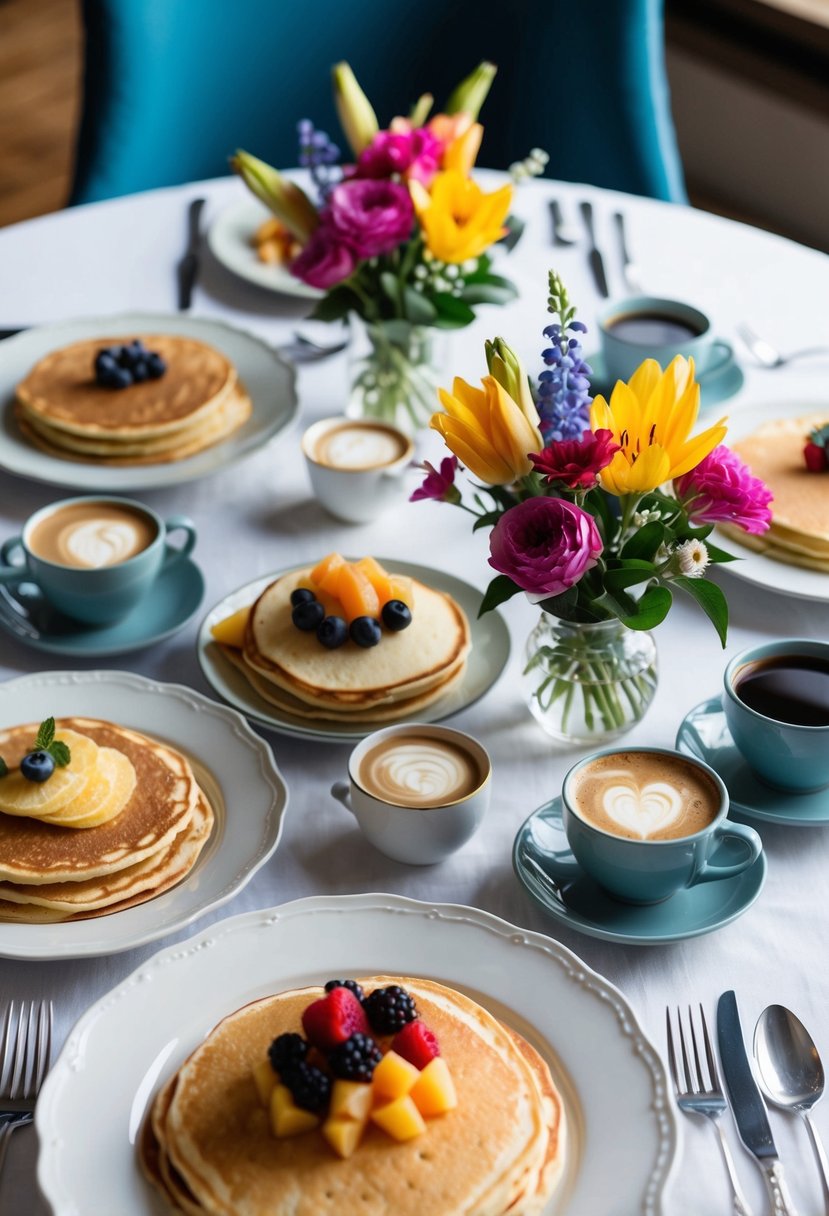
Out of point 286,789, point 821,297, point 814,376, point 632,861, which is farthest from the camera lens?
point 821,297

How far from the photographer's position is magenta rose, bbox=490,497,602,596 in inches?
44.1

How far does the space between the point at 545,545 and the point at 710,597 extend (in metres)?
0.18

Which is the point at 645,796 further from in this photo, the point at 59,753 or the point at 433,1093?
the point at 59,753

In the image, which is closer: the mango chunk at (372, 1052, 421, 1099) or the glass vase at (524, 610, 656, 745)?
the mango chunk at (372, 1052, 421, 1099)

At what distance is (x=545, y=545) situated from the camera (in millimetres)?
1137

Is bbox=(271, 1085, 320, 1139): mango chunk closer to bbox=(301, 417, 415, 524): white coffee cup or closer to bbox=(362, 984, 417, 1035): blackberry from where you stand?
bbox=(362, 984, 417, 1035): blackberry

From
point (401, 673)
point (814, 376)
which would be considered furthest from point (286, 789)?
point (814, 376)

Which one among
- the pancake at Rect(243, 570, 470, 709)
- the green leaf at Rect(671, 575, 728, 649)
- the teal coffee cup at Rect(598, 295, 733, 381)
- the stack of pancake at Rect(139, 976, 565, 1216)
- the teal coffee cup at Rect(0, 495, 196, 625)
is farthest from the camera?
the teal coffee cup at Rect(598, 295, 733, 381)

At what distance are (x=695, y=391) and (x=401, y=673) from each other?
43 cm

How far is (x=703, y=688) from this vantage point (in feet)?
4.67

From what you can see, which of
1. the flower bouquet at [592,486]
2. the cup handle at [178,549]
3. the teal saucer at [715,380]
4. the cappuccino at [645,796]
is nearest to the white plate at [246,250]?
the teal saucer at [715,380]

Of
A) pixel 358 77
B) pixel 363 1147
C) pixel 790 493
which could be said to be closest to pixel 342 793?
pixel 363 1147

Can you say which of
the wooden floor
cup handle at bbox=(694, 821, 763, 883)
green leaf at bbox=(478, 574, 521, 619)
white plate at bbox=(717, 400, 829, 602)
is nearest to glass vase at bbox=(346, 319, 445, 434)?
white plate at bbox=(717, 400, 829, 602)

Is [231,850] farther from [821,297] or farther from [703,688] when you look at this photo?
[821,297]
